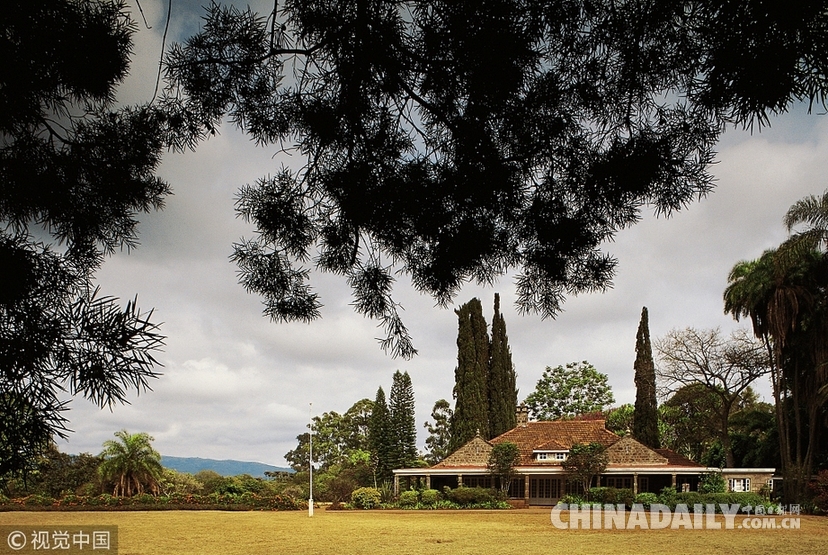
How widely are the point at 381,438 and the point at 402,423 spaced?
1501 mm

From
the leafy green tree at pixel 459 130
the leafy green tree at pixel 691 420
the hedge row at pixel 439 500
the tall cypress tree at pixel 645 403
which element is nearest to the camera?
the leafy green tree at pixel 459 130

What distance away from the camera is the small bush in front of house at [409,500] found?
2998 centimetres

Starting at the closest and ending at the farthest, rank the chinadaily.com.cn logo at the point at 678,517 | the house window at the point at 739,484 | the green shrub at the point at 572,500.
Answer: the chinadaily.com.cn logo at the point at 678,517 < the green shrub at the point at 572,500 < the house window at the point at 739,484

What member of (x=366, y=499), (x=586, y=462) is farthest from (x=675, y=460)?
(x=366, y=499)

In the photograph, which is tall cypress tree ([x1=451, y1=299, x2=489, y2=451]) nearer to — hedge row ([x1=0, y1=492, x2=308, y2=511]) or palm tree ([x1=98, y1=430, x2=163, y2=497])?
hedge row ([x1=0, y1=492, x2=308, y2=511])

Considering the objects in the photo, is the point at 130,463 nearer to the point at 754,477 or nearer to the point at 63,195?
the point at 754,477

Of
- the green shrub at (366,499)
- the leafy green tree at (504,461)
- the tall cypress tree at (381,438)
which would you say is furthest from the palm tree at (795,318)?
the tall cypress tree at (381,438)

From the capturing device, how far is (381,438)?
40.2 metres

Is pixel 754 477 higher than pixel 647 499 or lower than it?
higher

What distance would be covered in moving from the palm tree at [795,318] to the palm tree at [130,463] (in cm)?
2654

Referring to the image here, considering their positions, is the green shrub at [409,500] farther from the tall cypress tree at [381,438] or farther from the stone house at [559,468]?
the tall cypress tree at [381,438]

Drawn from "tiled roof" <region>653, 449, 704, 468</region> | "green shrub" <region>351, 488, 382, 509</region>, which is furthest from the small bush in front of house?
"tiled roof" <region>653, 449, 704, 468</region>

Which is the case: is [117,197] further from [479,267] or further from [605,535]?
[605,535]

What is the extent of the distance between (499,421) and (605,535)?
78.9 ft
